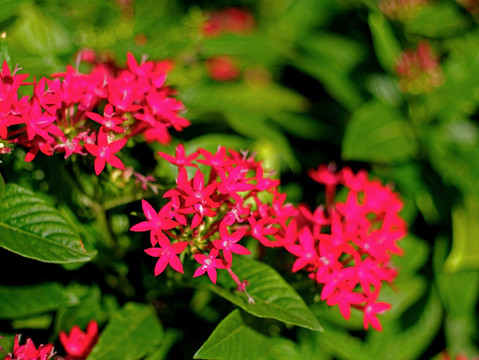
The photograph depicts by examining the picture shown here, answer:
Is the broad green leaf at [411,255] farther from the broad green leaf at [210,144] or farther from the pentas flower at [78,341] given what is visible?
the pentas flower at [78,341]

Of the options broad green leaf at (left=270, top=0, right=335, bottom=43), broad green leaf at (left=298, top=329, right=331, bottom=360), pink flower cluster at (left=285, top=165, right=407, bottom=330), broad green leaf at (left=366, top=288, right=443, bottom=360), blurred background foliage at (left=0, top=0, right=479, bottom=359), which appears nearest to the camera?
pink flower cluster at (left=285, top=165, right=407, bottom=330)

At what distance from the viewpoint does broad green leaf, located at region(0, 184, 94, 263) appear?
90 cm

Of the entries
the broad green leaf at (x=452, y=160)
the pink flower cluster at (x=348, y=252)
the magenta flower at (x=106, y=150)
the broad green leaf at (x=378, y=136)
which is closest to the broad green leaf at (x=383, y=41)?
the broad green leaf at (x=378, y=136)

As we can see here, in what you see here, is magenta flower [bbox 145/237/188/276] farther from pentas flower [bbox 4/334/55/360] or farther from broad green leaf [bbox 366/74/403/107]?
broad green leaf [bbox 366/74/403/107]

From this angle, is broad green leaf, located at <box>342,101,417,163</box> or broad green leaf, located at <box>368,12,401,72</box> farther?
broad green leaf, located at <box>368,12,401,72</box>

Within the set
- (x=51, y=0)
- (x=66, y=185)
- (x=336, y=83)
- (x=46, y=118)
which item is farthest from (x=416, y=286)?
(x=51, y=0)

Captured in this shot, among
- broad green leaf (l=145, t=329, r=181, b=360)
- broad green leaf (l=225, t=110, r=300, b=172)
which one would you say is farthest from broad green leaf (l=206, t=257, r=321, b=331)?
broad green leaf (l=225, t=110, r=300, b=172)

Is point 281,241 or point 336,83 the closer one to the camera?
point 281,241

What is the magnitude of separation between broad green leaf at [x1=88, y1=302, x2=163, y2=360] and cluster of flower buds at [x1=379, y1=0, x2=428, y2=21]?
156 cm

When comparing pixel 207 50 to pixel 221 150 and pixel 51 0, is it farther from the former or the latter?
pixel 221 150

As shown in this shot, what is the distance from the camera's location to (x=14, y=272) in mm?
1144

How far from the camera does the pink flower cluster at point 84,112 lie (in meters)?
0.87

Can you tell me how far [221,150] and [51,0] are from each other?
1.01m

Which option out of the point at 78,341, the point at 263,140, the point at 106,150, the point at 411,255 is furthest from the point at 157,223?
the point at 411,255
